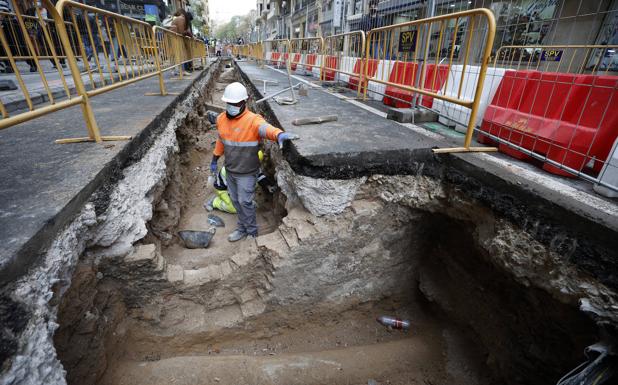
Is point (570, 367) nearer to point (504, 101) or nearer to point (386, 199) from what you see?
point (386, 199)

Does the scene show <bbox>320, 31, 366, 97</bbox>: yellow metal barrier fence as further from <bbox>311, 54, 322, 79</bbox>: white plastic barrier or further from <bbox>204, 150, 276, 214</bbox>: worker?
<bbox>204, 150, 276, 214</bbox>: worker

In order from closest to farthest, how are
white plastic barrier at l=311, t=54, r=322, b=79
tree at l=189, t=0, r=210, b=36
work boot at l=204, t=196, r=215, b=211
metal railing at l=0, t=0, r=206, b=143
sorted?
metal railing at l=0, t=0, r=206, b=143, work boot at l=204, t=196, r=215, b=211, white plastic barrier at l=311, t=54, r=322, b=79, tree at l=189, t=0, r=210, b=36

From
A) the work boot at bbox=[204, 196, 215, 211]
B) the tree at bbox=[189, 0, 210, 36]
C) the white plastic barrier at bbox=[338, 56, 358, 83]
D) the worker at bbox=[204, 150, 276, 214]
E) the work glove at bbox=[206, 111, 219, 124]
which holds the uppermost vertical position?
the tree at bbox=[189, 0, 210, 36]

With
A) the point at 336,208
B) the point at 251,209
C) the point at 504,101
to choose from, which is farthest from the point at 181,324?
the point at 504,101

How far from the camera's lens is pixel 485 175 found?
7.80 ft

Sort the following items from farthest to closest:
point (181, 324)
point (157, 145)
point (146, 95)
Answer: point (146, 95)
point (157, 145)
point (181, 324)

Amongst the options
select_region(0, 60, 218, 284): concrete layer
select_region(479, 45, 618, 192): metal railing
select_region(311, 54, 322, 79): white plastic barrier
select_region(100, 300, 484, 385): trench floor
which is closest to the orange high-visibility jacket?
select_region(0, 60, 218, 284): concrete layer

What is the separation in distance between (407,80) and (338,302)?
146 inches

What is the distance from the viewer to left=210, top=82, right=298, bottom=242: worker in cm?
333

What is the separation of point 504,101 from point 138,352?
4.43 meters

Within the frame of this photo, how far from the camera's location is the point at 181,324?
114 inches

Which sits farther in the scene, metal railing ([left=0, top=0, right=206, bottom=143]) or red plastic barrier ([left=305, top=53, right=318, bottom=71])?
red plastic barrier ([left=305, top=53, right=318, bottom=71])

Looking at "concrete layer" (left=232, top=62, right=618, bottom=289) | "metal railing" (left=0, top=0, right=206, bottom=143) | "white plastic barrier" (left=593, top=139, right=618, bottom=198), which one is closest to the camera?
"concrete layer" (left=232, top=62, right=618, bottom=289)

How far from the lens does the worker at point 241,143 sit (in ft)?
10.9
